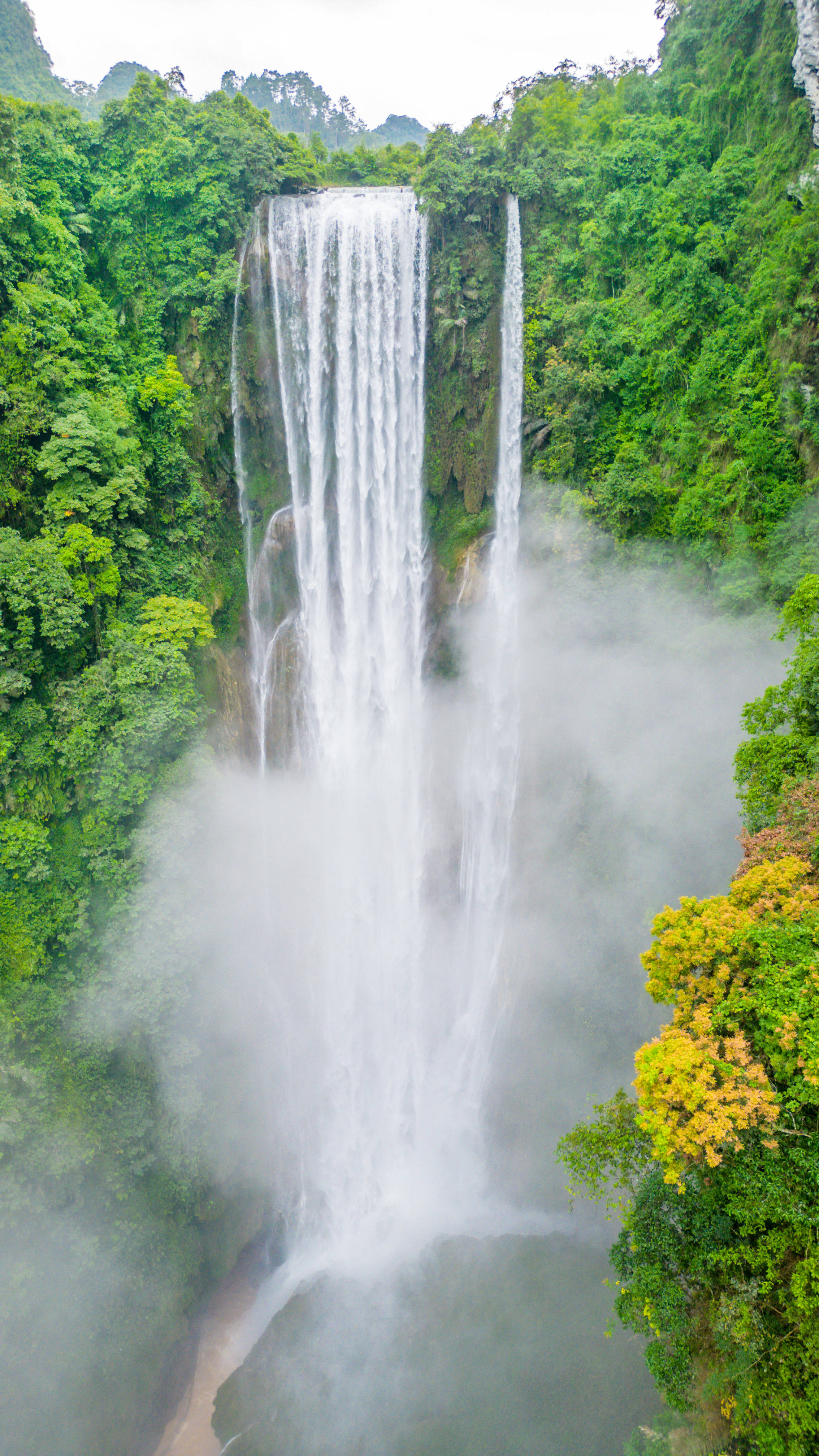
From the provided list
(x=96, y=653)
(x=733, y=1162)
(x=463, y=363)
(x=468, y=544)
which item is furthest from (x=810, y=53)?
(x=733, y=1162)

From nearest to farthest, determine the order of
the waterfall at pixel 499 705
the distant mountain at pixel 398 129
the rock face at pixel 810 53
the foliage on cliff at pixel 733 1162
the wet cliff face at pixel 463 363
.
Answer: the foliage on cliff at pixel 733 1162, the rock face at pixel 810 53, the wet cliff face at pixel 463 363, the waterfall at pixel 499 705, the distant mountain at pixel 398 129

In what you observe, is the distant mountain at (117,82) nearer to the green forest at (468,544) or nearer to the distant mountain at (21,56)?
the distant mountain at (21,56)

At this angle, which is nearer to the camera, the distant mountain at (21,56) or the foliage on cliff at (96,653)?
the foliage on cliff at (96,653)

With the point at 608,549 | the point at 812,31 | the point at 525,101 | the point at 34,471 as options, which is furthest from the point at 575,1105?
the point at 525,101

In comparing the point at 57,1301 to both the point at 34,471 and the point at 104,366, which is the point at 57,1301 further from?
the point at 104,366

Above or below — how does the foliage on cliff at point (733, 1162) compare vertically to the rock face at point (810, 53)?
below

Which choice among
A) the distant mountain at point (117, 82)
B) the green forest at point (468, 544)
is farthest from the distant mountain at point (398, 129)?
the green forest at point (468, 544)
